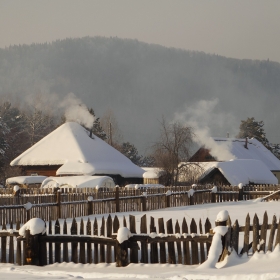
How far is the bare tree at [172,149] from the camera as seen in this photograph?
164 ft

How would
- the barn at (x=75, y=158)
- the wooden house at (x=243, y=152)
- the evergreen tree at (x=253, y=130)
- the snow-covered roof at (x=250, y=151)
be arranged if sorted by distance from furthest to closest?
the evergreen tree at (x=253, y=130) → the snow-covered roof at (x=250, y=151) → the wooden house at (x=243, y=152) → the barn at (x=75, y=158)

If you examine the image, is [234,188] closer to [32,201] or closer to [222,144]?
[32,201]

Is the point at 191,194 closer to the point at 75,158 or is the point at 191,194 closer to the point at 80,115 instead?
the point at 75,158

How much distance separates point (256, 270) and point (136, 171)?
41.2 m

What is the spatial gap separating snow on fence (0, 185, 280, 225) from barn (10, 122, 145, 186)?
15812mm

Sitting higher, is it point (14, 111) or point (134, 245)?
point (14, 111)

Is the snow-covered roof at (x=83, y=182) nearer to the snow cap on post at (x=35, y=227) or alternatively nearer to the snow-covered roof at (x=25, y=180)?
the snow-covered roof at (x=25, y=180)

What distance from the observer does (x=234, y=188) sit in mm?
33906

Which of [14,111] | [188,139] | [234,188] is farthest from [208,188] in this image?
[14,111]

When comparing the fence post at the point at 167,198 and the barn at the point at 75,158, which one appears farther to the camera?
the barn at the point at 75,158

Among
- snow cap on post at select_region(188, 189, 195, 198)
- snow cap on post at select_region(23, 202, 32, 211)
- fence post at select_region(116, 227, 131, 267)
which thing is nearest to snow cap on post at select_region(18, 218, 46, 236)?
fence post at select_region(116, 227, 131, 267)

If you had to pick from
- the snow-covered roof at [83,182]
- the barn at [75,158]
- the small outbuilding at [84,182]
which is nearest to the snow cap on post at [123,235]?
the small outbuilding at [84,182]

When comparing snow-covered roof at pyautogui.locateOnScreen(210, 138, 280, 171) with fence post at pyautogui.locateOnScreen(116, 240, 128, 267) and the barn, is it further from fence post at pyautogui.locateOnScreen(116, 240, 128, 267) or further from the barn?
fence post at pyautogui.locateOnScreen(116, 240, 128, 267)

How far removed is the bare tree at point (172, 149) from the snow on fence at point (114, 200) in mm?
15608
